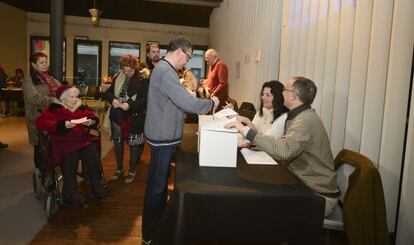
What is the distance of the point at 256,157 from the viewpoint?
87.6 inches

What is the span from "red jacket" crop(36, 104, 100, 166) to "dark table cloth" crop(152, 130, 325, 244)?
169 cm

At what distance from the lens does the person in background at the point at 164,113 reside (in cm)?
214

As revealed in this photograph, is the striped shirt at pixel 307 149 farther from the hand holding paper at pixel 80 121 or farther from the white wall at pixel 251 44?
the white wall at pixel 251 44

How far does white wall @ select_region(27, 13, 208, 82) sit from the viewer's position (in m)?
11.7

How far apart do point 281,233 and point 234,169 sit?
1.43ft

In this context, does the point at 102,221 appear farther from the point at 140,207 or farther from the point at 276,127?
the point at 276,127

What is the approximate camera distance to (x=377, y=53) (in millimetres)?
2191

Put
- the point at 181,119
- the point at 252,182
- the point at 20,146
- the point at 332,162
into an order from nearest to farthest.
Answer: the point at 252,182 → the point at 332,162 → the point at 181,119 → the point at 20,146

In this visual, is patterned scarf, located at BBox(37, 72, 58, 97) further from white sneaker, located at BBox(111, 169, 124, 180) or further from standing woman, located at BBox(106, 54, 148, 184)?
white sneaker, located at BBox(111, 169, 124, 180)

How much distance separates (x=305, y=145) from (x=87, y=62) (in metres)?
11.4

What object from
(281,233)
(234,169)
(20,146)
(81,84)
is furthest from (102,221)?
(81,84)

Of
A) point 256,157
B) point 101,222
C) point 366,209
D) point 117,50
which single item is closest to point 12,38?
point 117,50

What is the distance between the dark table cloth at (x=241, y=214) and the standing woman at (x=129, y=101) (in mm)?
2251

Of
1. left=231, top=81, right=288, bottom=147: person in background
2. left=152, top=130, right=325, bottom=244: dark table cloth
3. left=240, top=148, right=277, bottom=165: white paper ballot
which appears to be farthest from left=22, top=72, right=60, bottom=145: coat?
left=152, top=130, right=325, bottom=244: dark table cloth
